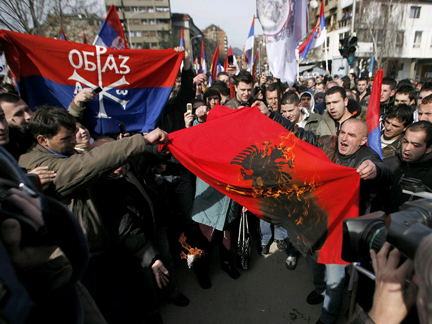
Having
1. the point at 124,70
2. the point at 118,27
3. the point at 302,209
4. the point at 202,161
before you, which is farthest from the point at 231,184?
the point at 118,27

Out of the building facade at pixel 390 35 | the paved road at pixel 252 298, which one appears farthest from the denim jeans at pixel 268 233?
the building facade at pixel 390 35

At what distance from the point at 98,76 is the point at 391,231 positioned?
326 cm

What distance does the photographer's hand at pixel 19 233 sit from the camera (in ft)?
2.02

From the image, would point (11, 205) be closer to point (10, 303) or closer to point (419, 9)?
point (10, 303)

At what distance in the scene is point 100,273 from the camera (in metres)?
1.96

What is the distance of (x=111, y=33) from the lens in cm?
435

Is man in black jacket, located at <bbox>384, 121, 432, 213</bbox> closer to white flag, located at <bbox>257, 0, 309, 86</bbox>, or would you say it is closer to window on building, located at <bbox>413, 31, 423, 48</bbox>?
white flag, located at <bbox>257, 0, 309, 86</bbox>

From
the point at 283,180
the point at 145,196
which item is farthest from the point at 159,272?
the point at 283,180

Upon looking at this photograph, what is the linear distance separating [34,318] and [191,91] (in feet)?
11.2

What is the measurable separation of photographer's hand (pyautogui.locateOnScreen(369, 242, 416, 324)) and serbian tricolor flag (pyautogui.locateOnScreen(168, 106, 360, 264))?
1.32 metres

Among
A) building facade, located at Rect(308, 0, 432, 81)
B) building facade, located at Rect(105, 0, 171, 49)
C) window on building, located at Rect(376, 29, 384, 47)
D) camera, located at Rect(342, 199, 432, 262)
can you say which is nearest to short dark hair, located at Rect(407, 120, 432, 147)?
camera, located at Rect(342, 199, 432, 262)

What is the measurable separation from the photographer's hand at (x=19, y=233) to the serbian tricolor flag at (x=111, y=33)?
4.40m

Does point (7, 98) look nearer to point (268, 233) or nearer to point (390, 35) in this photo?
point (268, 233)

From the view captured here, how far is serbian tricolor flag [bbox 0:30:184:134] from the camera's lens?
2.72 meters
